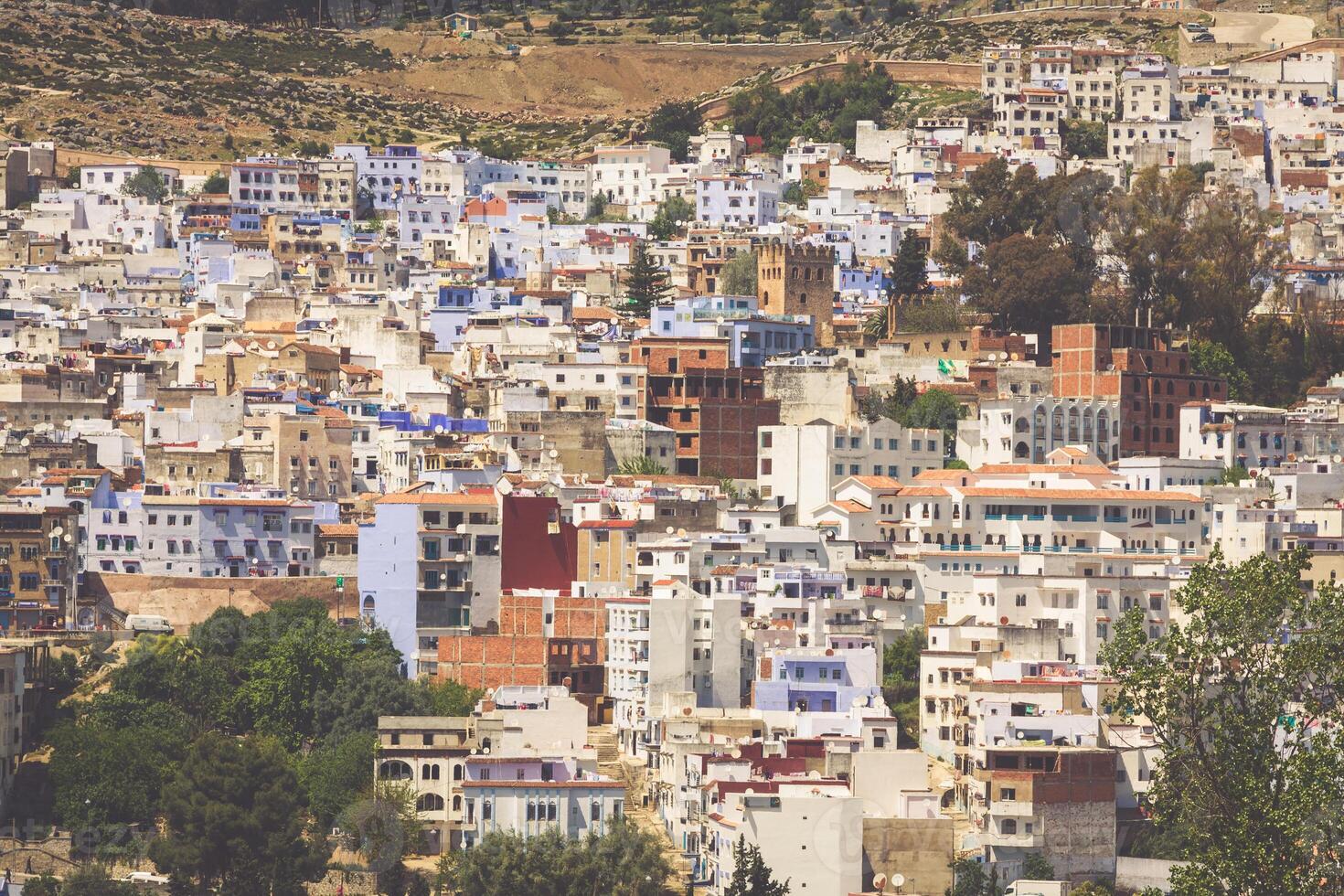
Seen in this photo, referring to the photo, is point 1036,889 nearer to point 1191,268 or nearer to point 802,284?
point 1191,268

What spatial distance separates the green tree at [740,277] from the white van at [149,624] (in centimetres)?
3100

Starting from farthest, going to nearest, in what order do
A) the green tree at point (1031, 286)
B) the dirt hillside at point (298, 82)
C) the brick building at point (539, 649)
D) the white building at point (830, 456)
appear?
the dirt hillside at point (298, 82)
the green tree at point (1031, 286)
the white building at point (830, 456)
the brick building at point (539, 649)

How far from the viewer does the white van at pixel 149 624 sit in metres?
64.2

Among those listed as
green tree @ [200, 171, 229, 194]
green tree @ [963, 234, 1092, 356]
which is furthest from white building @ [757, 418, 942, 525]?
green tree @ [200, 171, 229, 194]

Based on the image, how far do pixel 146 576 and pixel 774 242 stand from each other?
3179 cm

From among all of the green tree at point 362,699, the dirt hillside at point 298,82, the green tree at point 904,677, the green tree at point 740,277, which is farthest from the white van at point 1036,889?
the dirt hillside at point 298,82

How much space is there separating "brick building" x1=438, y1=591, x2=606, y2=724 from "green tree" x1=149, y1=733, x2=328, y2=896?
723cm

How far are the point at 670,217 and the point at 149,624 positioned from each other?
49.7 meters

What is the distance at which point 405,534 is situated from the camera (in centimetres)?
6425

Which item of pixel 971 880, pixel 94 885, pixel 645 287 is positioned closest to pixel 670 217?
pixel 645 287

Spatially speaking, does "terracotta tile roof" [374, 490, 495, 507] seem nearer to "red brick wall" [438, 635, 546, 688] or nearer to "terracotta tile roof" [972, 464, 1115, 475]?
"red brick wall" [438, 635, 546, 688]

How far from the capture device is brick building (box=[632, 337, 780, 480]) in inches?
2990

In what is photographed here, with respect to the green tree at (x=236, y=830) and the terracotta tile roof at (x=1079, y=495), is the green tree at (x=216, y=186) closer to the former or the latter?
the terracotta tile roof at (x=1079, y=495)

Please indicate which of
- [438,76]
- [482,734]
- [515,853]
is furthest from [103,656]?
[438,76]
